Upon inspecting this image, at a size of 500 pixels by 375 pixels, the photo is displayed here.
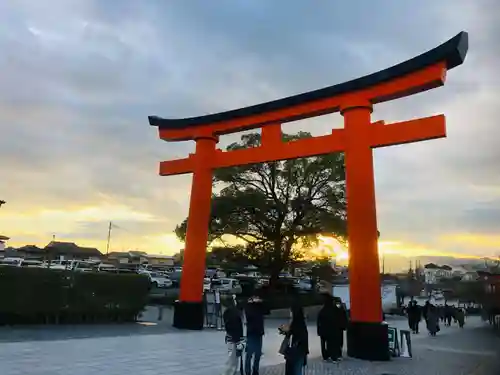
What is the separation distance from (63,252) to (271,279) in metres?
37.1

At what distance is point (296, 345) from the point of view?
682cm

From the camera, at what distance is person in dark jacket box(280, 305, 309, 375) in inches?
264

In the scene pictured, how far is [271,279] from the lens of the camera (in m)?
27.1

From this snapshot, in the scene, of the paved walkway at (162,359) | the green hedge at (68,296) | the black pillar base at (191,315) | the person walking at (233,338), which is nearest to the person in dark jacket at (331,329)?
the paved walkway at (162,359)

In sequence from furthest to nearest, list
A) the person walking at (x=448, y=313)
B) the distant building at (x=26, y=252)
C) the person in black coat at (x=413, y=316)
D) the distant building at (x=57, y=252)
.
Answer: the distant building at (x=26, y=252), the distant building at (x=57, y=252), the person walking at (x=448, y=313), the person in black coat at (x=413, y=316)

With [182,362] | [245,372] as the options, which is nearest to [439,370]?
[245,372]

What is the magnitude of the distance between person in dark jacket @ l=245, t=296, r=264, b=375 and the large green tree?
17191 mm

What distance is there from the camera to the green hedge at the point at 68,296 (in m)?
13.4

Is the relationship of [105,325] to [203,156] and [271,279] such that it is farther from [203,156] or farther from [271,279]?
[271,279]

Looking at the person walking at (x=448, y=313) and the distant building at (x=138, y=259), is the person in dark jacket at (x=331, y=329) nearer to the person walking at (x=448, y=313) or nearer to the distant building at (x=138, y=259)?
the person walking at (x=448, y=313)

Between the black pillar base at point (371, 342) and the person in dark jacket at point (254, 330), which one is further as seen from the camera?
the black pillar base at point (371, 342)

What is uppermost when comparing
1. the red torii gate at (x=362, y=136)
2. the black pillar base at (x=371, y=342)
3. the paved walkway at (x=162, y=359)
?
the red torii gate at (x=362, y=136)

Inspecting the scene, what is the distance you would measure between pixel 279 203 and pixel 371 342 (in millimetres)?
15868

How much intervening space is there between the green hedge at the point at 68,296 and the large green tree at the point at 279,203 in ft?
29.9
